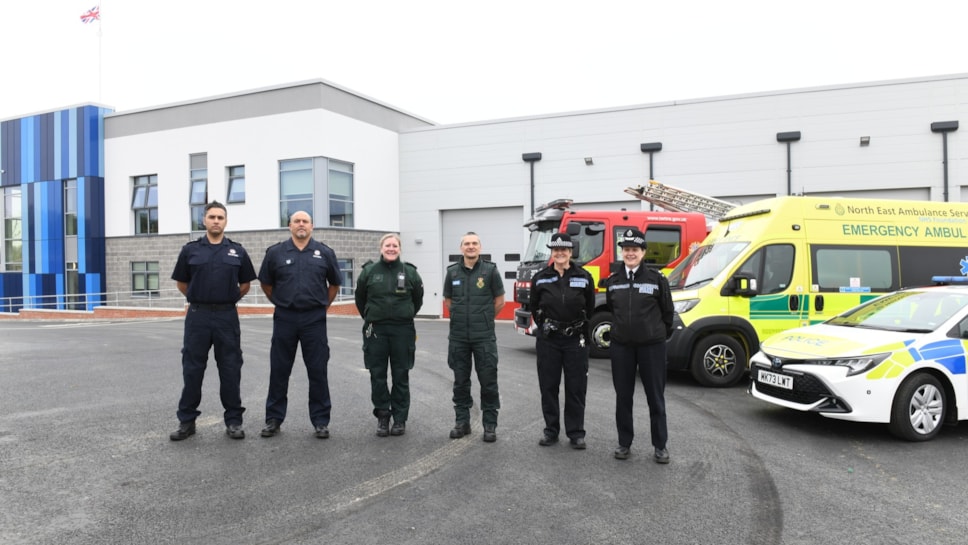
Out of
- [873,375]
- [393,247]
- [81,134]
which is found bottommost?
[873,375]

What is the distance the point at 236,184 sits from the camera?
2380 cm

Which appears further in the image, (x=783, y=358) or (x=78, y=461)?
(x=783, y=358)

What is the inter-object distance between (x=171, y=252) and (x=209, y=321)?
848 inches

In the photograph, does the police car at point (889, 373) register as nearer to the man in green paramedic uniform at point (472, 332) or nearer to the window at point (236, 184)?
the man in green paramedic uniform at point (472, 332)

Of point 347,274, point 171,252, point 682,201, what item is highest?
point 682,201

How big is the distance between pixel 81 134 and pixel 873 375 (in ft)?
97.3

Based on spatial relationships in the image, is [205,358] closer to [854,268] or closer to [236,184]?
[854,268]

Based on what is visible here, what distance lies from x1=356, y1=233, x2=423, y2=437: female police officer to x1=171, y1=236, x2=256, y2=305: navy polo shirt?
3.61 feet

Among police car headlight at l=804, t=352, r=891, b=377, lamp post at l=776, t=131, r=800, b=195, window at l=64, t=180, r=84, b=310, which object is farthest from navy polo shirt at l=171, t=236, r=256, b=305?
window at l=64, t=180, r=84, b=310

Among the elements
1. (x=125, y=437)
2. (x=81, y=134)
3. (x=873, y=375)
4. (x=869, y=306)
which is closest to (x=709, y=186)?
(x=869, y=306)

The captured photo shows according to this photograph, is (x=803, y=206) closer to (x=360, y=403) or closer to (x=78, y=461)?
(x=360, y=403)

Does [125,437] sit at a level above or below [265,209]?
below

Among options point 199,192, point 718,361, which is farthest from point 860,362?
point 199,192

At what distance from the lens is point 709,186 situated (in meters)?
20.7
